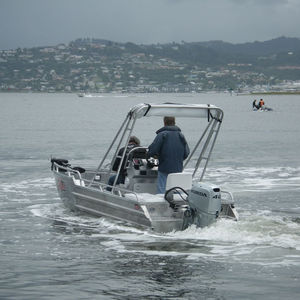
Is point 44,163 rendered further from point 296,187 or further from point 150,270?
point 150,270

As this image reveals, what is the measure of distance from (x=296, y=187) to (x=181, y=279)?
35.0ft

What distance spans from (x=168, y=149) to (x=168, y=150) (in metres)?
0.02

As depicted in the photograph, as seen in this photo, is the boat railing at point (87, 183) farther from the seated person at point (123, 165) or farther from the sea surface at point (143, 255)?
the sea surface at point (143, 255)

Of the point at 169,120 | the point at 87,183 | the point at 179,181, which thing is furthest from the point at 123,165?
the point at 87,183

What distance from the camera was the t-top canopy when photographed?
44.1ft

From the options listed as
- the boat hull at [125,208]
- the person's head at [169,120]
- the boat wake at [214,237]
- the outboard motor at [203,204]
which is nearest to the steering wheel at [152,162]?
the boat hull at [125,208]

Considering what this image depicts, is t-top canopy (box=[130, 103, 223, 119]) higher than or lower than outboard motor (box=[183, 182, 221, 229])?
higher

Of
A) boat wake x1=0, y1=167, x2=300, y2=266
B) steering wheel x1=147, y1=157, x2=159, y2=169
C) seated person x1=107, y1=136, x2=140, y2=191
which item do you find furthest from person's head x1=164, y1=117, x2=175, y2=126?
boat wake x1=0, y1=167, x2=300, y2=266

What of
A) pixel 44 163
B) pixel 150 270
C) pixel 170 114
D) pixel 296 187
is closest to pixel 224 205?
pixel 170 114

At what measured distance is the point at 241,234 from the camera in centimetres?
1266

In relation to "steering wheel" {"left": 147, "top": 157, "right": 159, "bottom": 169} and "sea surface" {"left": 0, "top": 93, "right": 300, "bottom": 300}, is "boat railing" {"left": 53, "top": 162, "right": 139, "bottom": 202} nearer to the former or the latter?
"sea surface" {"left": 0, "top": 93, "right": 300, "bottom": 300}

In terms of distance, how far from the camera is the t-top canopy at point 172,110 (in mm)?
13445

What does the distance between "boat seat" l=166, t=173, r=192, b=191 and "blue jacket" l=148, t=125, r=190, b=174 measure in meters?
0.50

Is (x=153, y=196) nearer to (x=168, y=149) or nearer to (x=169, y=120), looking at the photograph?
(x=168, y=149)
